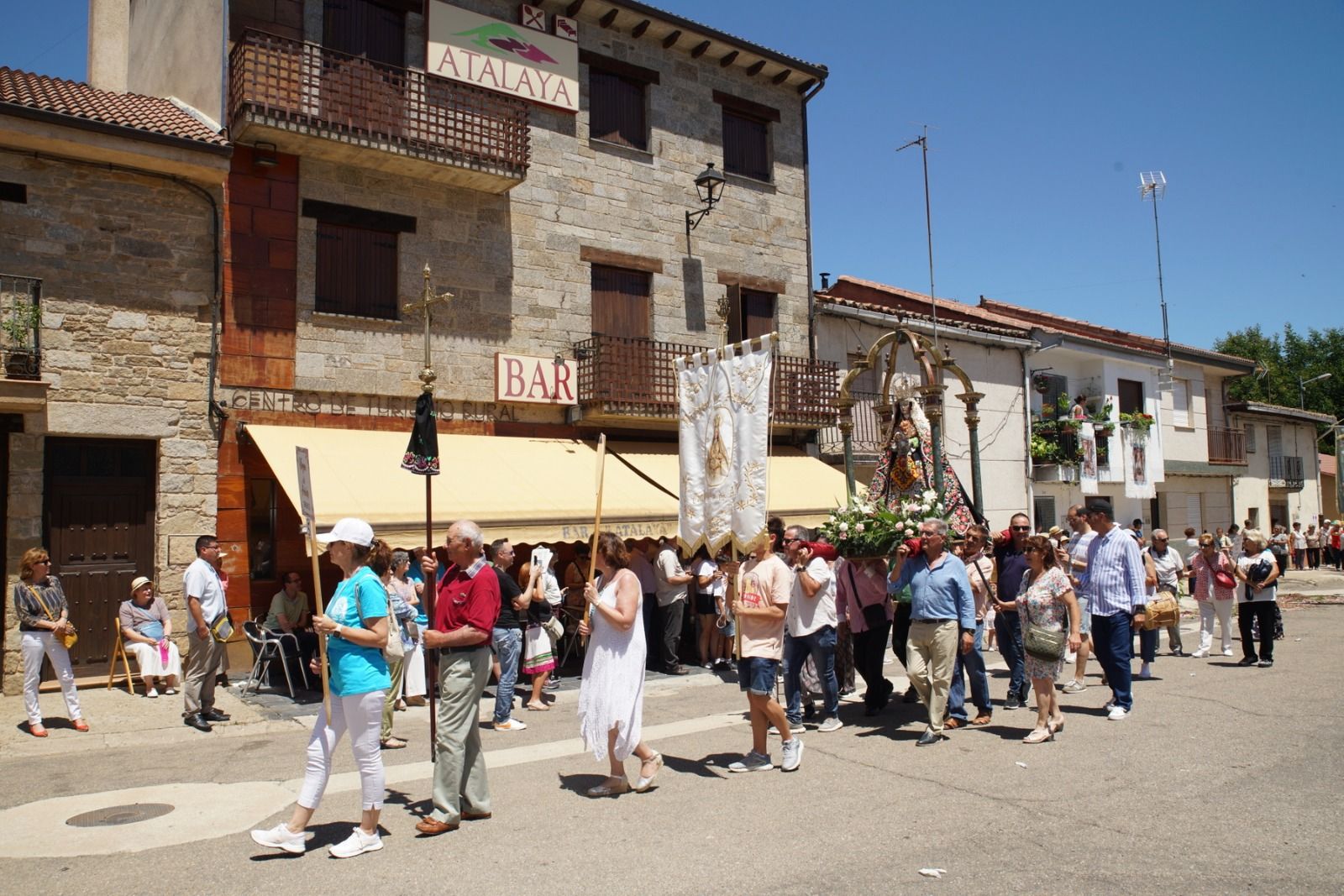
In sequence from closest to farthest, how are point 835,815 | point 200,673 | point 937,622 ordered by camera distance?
point 835,815
point 937,622
point 200,673

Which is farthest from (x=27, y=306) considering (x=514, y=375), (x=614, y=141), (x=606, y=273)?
(x=614, y=141)

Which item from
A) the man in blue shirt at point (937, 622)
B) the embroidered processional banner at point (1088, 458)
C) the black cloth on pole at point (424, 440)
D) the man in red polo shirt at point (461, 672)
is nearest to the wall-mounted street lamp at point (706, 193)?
the black cloth on pole at point (424, 440)

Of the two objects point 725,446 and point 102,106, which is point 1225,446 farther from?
point 102,106

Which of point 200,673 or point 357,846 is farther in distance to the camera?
point 200,673

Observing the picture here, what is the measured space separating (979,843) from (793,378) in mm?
13385

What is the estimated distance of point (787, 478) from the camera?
16703 millimetres

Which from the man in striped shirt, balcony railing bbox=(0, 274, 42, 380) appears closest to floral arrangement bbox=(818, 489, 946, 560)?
the man in striped shirt

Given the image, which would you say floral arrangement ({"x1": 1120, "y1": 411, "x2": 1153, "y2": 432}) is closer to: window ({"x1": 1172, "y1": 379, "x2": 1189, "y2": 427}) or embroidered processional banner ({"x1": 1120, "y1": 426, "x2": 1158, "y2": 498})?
embroidered processional banner ({"x1": 1120, "y1": 426, "x2": 1158, "y2": 498})

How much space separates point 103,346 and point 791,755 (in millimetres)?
9679

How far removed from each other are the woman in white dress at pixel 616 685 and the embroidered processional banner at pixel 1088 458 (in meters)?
20.2

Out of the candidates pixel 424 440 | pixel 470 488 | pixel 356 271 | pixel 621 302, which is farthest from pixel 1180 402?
pixel 424 440

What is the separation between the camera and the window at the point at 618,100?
1681 cm

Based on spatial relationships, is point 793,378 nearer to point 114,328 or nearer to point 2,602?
point 114,328

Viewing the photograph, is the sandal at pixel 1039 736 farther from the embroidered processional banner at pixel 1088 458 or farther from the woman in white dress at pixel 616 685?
the embroidered processional banner at pixel 1088 458
